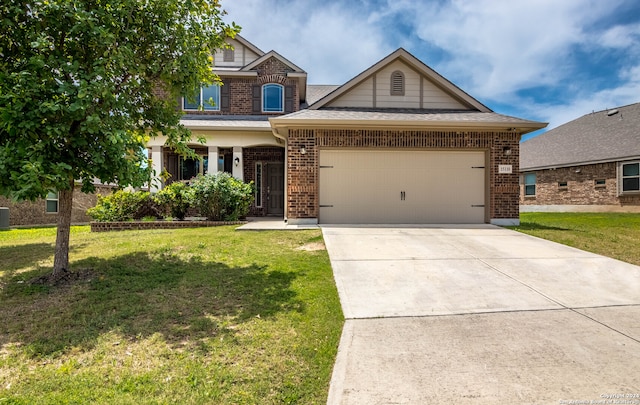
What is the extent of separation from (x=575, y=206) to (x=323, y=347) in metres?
21.4

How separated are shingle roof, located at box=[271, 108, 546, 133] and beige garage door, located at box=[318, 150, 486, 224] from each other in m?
0.89

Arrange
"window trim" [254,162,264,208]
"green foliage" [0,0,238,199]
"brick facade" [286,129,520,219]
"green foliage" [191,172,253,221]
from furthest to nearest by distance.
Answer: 1. "window trim" [254,162,264,208]
2. "green foliage" [191,172,253,221]
3. "brick facade" [286,129,520,219]
4. "green foliage" [0,0,238,199]

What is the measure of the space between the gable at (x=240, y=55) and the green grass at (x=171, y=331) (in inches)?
460

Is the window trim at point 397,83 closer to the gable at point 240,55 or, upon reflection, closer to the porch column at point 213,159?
the porch column at point 213,159

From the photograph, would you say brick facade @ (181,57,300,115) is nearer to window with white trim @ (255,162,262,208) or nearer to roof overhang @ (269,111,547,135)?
window with white trim @ (255,162,262,208)

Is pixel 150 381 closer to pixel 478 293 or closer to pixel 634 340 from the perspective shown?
pixel 478 293

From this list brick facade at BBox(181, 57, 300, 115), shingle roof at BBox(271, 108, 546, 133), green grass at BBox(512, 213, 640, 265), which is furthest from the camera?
brick facade at BBox(181, 57, 300, 115)

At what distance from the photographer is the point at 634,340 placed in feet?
9.97

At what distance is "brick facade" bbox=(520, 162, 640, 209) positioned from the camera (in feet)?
55.9

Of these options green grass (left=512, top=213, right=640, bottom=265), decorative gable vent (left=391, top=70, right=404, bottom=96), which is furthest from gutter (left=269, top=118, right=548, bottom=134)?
green grass (left=512, top=213, right=640, bottom=265)

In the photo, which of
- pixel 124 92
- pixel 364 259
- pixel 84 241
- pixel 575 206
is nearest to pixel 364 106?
pixel 364 259

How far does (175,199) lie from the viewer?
10.6m

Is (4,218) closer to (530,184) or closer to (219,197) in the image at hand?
(219,197)

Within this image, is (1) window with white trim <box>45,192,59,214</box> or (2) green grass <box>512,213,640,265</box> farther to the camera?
(1) window with white trim <box>45,192,59,214</box>
